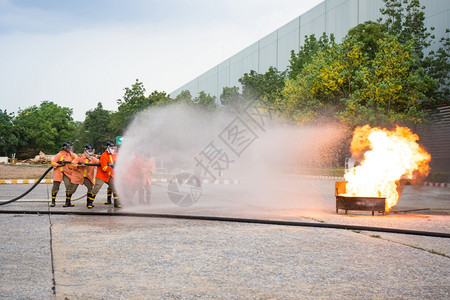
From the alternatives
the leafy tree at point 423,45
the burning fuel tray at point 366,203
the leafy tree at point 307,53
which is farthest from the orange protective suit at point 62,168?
the leafy tree at point 307,53

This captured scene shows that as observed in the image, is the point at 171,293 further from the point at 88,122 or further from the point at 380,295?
the point at 88,122

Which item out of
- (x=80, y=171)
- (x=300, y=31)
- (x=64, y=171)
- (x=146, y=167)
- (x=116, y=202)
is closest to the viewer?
(x=116, y=202)

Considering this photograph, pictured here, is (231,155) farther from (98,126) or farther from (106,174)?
(98,126)

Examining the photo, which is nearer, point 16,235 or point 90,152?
point 16,235

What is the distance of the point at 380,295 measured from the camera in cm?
514

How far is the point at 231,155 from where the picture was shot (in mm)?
30922

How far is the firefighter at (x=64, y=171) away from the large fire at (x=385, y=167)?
7.67m

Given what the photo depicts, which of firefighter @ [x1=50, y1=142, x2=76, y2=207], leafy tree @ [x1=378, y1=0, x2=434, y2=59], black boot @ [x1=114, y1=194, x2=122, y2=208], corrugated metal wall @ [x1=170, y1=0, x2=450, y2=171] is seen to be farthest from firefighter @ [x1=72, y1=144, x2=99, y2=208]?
corrugated metal wall @ [x1=170, y1=0, x2=450, y2=171]

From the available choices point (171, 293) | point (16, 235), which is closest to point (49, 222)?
point (16, 235)

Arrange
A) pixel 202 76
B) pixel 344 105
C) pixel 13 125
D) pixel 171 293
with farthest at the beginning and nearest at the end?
1. pixel 13 125
2. pixel 202 76
3. pixel 344 105
4. pixel 171 293

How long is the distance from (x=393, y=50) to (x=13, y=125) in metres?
70.7

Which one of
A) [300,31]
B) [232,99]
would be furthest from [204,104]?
[300,31]

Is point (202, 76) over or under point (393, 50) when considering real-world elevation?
over

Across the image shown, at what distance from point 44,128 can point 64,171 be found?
283ft
